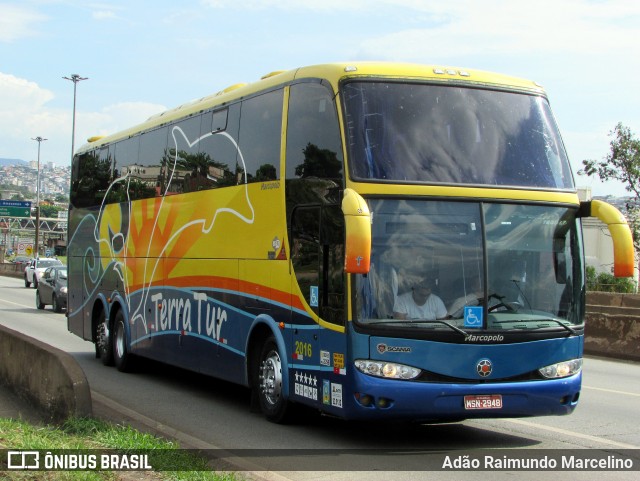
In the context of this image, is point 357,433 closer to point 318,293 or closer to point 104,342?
point 318,293

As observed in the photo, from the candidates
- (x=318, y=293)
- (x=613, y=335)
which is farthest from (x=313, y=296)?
(x=613, y=335)

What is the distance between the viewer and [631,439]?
34.3 ft

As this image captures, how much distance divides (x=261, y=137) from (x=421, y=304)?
139 inches

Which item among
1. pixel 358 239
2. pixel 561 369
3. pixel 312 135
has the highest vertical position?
pixel 312 135

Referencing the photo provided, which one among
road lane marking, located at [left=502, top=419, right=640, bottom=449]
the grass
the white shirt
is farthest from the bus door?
Answer: road lane marking, located at [left=502, top=419, right=640, bottom=449]

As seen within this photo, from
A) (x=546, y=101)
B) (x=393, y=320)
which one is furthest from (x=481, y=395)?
(x=546, y=101)

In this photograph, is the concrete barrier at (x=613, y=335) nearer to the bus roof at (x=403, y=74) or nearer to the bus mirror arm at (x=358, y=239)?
the bus roof at (x=403, y=74)

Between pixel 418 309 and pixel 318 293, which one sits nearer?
pixel 418 309

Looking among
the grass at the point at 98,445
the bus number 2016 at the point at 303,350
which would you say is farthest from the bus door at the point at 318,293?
the grass at the point at 98,445

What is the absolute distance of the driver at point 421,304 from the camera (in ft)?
30.4

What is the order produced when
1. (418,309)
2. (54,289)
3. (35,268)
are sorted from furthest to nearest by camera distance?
(35,268)
(54,289)
(418,309)

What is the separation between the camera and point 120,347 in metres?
17.5

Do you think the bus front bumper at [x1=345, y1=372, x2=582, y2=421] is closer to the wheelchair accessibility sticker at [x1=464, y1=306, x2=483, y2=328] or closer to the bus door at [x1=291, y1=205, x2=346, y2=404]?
the bus door at [x1=291, y1=205, x2=346, y2=404]

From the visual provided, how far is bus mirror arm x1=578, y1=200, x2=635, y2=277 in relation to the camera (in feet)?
31.1
